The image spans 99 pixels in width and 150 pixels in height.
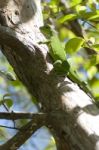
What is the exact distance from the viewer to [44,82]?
1339 mm

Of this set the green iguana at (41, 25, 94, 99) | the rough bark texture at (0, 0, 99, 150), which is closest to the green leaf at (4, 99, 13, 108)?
the rough bark texture at (0, 0, 99, 150)

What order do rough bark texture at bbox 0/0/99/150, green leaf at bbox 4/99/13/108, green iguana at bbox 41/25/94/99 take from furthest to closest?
1. green leaf at bbox 4/99/13/108
2. green iguana at bbox 41/25/94/99
3. rough bark texture at bbox 0/0/99/150

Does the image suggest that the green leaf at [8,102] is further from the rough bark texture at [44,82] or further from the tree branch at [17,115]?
the tree branch at [17,115]

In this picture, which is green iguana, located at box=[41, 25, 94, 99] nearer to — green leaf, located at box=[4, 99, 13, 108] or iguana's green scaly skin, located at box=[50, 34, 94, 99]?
iguana's green scaly skin, located at box=[50, 34, 94, 99]

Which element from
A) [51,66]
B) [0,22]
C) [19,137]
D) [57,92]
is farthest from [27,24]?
[19,137]

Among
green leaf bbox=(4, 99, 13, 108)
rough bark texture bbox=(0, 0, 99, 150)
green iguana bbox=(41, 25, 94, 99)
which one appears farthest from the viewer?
green leaf bbox=(4, 99, 13, 108)

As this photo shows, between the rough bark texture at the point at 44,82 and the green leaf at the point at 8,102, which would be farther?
the green leaf at the point at 8,102

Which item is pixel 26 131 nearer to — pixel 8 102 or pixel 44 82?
pixel 44 82

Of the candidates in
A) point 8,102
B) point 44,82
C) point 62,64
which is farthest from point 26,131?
point 62,64

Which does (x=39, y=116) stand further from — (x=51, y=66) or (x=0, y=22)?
(x=0, y=22)

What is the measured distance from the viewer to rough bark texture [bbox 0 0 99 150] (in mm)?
1200

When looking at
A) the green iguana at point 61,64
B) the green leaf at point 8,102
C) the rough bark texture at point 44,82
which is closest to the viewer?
the rough bark texture at point 44,82

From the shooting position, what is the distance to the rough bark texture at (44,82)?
120 cm

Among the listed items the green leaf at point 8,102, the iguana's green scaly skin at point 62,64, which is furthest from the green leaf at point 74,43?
the green leaf at point 8,102
